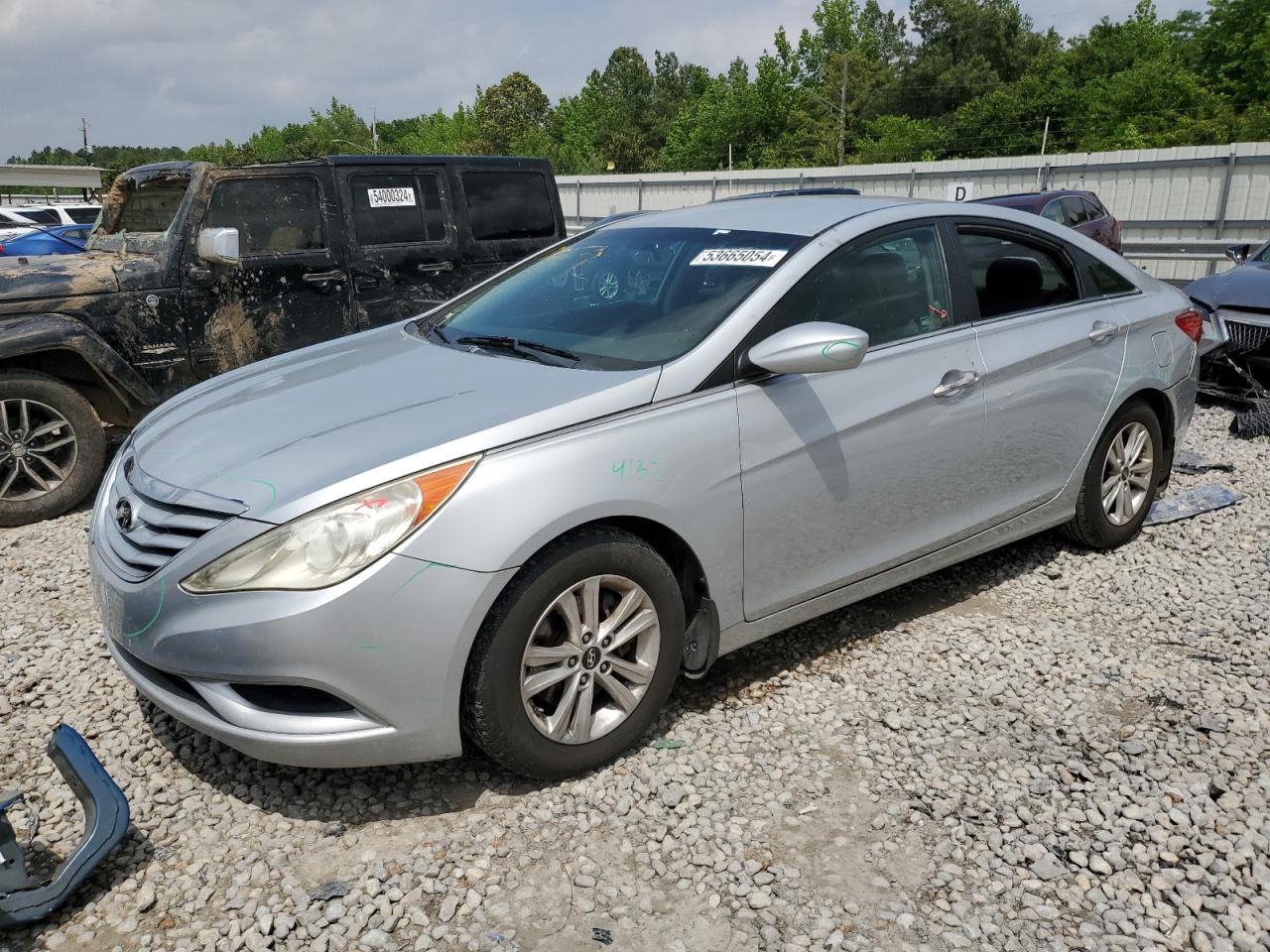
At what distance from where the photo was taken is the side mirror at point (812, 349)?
3.10 meters

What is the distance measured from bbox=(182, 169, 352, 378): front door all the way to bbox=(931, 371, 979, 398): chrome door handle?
4.33m

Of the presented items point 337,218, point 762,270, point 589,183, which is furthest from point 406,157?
point 589,183

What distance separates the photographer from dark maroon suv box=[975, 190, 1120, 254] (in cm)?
1366

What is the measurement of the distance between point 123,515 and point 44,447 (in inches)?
129

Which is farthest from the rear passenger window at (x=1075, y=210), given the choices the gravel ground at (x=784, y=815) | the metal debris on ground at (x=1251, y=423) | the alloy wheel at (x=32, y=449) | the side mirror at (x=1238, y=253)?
the alloy wheel at (x=32, y=449)

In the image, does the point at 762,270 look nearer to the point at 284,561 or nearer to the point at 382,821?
the point at 284,561

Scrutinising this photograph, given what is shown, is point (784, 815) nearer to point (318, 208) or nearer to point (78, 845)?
point (78, 845)

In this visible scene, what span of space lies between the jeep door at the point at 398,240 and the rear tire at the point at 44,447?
1820 mm

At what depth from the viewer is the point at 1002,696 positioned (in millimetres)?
3555

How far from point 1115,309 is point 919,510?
1.66 metres

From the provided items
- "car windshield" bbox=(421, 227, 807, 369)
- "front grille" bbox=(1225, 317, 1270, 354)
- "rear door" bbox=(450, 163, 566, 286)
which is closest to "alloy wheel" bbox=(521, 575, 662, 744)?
"car windshield" bbox=(421, 227, 807, 369)

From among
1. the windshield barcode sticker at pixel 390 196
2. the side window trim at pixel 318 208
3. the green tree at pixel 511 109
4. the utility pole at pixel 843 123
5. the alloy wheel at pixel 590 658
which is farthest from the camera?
the green tree at pixel 511 109

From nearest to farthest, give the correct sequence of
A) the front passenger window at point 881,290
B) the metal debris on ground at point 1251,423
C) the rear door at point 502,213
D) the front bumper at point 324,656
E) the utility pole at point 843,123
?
1. the front bumper at point 324,656
2. the front passenger window at point 881,290
3. the metal debris on ground at point 1251,423
4. the rear door at point 502,213
5. the utility pole at point 843,123

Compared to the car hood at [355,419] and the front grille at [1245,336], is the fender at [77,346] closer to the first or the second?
the car hood at [355,419]
